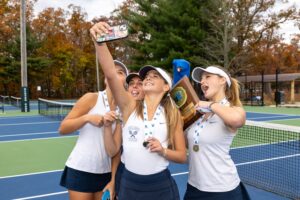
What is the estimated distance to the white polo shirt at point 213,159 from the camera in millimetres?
2721

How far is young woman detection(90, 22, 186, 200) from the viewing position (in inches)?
96.0

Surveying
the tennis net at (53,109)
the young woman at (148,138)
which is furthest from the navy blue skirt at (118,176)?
the tennis net at (53,109)

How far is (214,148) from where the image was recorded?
8.95ft

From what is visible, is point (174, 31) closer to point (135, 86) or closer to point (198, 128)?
point (135, 86)

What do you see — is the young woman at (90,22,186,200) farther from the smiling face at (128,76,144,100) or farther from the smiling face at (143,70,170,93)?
the smiling face at (128,76,144,100)

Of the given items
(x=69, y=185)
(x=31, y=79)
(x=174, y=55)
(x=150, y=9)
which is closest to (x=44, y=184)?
(x=69, y=185)

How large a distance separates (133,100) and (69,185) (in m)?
0.99

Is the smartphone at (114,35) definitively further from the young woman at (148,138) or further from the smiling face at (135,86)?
the smiling face at (135,86)

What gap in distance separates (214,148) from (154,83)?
2.34ft

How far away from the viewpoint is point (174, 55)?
94.7ft

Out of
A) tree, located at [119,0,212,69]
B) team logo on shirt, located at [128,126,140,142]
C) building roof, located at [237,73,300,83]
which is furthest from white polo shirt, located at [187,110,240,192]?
tree, located at [119,0,212,69]

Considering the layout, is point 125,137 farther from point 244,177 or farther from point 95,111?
point 244,177

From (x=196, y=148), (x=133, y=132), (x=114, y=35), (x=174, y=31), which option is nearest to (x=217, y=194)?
(x=196, y=148)

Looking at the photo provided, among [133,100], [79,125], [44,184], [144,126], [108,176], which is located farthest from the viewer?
[44,184]
